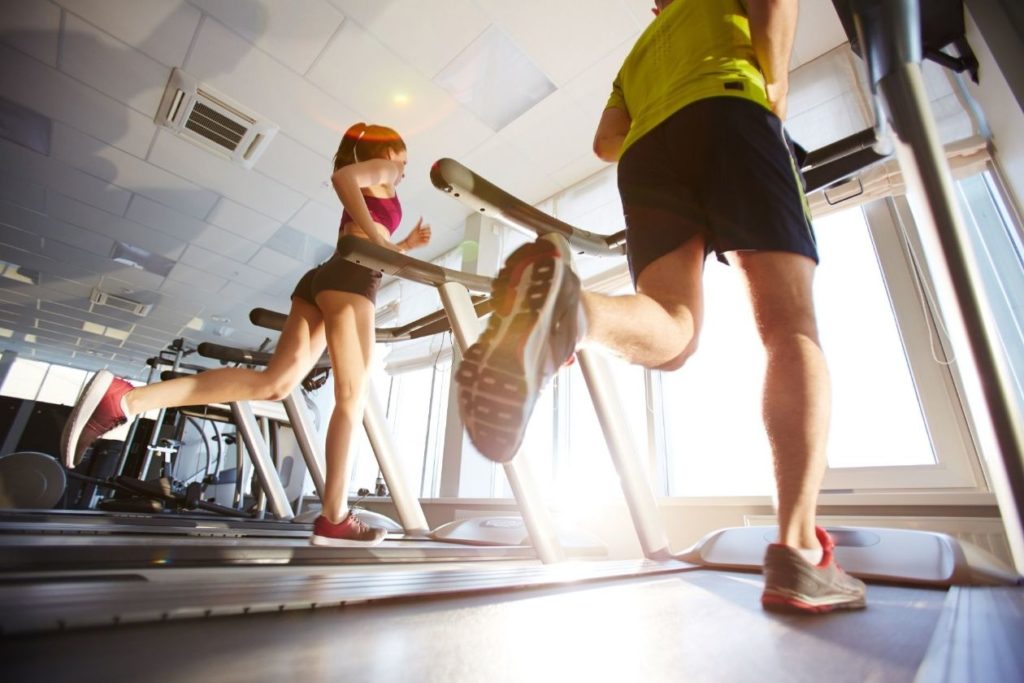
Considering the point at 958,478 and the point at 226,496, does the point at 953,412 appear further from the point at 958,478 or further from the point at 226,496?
the point at 226,496

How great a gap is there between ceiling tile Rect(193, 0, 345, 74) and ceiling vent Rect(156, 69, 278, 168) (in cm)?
60

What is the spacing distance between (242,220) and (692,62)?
483 centimetres

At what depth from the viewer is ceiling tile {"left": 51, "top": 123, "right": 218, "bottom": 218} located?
12.7 ft

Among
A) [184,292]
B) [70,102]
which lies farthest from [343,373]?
[184,292]

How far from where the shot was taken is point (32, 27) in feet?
9.84

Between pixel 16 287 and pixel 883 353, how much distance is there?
30.4 ft

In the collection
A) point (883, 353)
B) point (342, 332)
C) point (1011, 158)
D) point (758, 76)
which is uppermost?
point (1011, 158)

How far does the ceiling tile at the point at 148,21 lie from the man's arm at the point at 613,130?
9.56ft

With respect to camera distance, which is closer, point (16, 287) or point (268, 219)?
point (268, 219)

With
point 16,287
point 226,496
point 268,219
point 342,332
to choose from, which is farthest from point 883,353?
point 16,287

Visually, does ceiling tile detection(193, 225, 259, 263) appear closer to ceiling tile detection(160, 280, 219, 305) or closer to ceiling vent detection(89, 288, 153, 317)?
ceiling tile detection(160, 280, 219, 305)

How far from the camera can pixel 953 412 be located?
1886mm

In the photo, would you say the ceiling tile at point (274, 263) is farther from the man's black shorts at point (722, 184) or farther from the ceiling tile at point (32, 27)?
the man's black shorts at point (722, 184)

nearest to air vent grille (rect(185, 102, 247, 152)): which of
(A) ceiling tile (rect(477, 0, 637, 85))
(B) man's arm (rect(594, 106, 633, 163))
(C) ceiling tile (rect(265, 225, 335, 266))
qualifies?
(C) ceiling tile (rect(265, 225, 335, 266))
